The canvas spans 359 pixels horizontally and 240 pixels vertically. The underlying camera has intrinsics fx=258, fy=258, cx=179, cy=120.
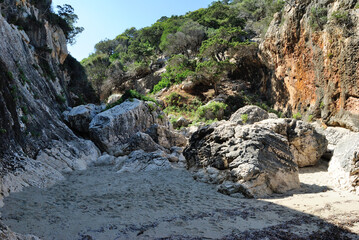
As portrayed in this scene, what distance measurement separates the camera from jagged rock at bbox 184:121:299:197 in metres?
7.55

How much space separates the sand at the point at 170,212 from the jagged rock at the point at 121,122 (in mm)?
5486

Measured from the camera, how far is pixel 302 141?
10.7m

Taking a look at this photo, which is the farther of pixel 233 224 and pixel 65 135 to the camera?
pixel 65 135

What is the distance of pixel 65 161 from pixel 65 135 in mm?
2668

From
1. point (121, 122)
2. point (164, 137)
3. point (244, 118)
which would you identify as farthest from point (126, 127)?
point (244, 118)

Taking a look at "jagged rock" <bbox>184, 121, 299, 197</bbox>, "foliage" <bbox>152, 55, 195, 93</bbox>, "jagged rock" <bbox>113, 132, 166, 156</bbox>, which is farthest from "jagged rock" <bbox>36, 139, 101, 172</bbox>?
"foliage" <bbox>152, 55, 195, 93</bbox>

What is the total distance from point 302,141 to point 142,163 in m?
6.63

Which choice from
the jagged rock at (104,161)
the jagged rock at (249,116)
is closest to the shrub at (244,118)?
the jagged rock at (249,116)

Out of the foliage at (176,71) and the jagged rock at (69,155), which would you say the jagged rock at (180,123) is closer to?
the foliage at (176,71)

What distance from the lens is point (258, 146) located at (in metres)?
8.32

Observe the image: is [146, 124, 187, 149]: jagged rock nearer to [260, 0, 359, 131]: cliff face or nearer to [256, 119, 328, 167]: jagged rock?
[256, 119, 328, 167]: jagged rock

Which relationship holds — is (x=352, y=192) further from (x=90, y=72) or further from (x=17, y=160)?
(x=90, y=72)

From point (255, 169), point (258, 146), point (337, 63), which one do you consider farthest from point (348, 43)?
point (255, 169)

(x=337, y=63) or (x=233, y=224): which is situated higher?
(x=337, y=63)
